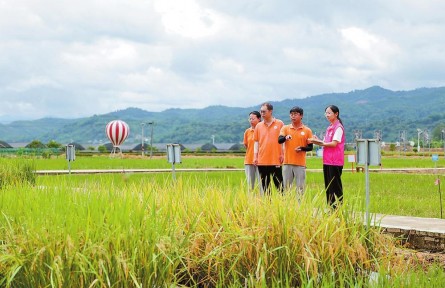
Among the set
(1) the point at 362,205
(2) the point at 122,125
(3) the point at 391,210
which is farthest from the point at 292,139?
(2) the point at 122,125

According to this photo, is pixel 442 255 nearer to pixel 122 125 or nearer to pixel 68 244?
pixel 68 244

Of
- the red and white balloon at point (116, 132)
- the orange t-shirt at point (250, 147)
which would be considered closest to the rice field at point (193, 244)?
the orange t-shirt at point (250, 147)

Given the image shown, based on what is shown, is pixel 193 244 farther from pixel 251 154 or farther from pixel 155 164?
pixel 155 164

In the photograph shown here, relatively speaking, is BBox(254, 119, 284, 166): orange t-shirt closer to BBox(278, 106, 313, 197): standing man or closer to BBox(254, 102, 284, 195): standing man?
BBox(254, 102, 284, 195): standing man

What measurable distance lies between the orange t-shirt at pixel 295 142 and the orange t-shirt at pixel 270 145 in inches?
10.4

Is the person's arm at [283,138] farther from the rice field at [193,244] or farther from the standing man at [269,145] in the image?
the rice field at [193,244]

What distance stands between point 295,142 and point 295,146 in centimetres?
6

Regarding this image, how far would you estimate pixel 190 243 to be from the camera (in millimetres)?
5344

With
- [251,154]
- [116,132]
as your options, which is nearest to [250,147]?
[251,154]

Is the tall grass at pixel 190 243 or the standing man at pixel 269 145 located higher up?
the standing man at pixel 269 145

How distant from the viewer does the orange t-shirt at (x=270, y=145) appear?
33.4ft

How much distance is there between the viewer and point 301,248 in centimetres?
513

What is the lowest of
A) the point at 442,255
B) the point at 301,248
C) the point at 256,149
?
the point at 442,255

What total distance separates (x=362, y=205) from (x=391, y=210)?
5681 millimetres
